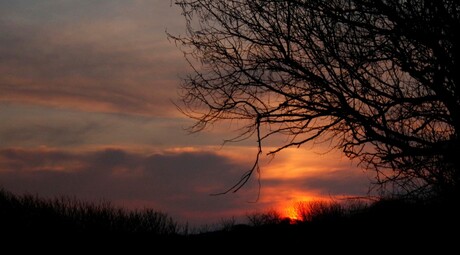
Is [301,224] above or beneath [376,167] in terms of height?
beneath

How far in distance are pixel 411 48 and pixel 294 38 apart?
5.28 feet

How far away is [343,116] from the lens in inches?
380

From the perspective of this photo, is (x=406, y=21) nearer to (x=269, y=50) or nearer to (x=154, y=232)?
(x=269, y=50)

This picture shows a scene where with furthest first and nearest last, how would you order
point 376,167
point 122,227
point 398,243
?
1. point 376,167
2. point 122,227
3. point 398,243

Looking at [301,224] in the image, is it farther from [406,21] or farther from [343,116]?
[406,21]

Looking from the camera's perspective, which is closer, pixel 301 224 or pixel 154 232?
pixel 154 232

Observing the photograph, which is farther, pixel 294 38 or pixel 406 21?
pixel 294 38

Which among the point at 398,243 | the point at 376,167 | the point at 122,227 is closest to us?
the point at 398,243

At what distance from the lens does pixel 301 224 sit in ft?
34.9

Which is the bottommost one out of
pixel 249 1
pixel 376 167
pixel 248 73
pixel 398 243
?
pixel 398 243

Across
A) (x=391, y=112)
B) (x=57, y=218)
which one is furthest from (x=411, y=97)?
(x=57, y=218)

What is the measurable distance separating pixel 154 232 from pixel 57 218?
135 centimetres

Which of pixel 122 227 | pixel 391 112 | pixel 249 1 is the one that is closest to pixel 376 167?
pixel 391 112

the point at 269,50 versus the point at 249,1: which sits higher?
the point at 249,1
